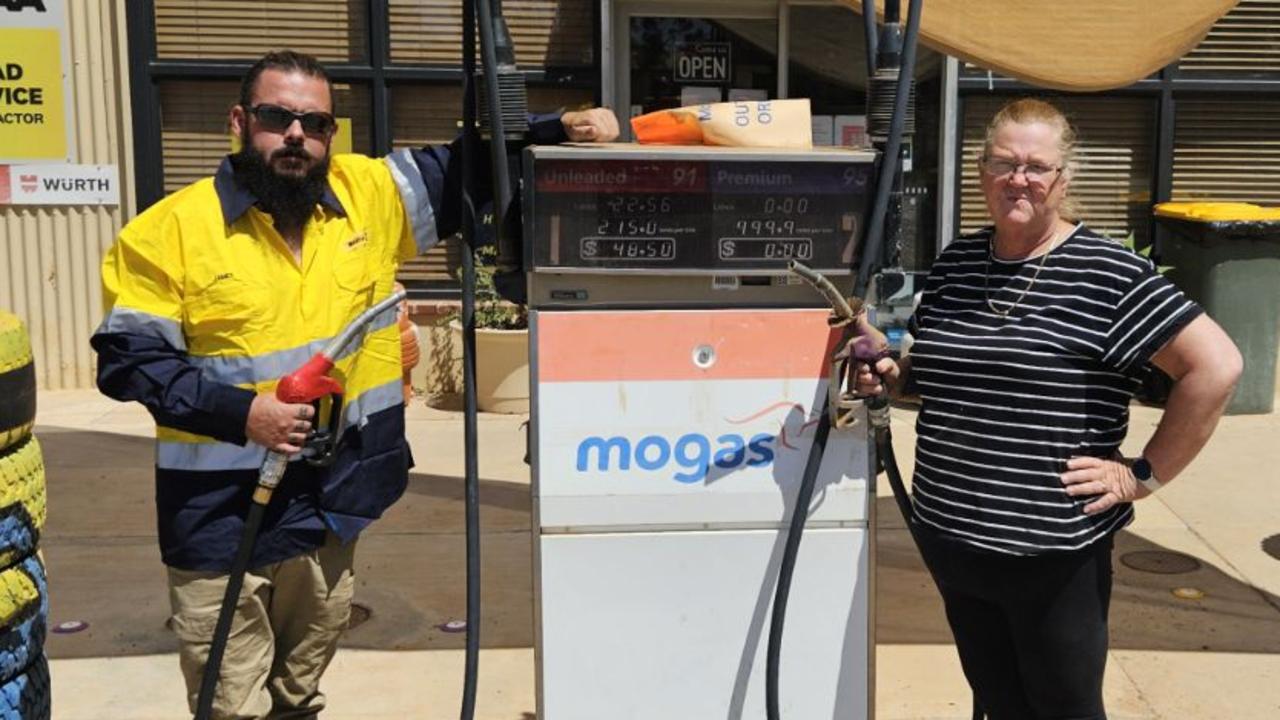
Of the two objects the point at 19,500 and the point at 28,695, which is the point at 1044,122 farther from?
the point at 28,695

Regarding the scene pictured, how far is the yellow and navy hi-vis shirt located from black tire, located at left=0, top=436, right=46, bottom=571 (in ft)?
0.71

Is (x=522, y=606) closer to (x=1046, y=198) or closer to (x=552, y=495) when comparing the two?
(x=552, y=495)

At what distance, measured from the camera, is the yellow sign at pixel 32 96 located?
307 inches

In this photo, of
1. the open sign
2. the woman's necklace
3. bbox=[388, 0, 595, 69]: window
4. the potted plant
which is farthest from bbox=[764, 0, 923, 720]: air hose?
bbox=[388, 0, 595, 69]: window

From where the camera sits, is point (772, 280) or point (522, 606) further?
point (522, 606)

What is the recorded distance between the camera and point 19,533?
2641mm

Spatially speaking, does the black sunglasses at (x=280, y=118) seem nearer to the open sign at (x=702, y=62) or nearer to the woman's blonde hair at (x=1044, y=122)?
the woman's blonde hair at (x=1044, y=122)

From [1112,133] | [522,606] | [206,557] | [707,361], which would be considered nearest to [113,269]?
[206,557]

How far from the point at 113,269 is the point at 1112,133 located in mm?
7314

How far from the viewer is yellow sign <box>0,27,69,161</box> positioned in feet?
25.5

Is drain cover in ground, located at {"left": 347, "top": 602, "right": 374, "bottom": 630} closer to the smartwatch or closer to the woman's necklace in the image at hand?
the woman's necklace

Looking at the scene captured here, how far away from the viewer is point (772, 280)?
2686 millimetres

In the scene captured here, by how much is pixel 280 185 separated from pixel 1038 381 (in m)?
1.65

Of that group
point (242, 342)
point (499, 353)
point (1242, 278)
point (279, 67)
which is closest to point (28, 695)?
point (242, 342)
